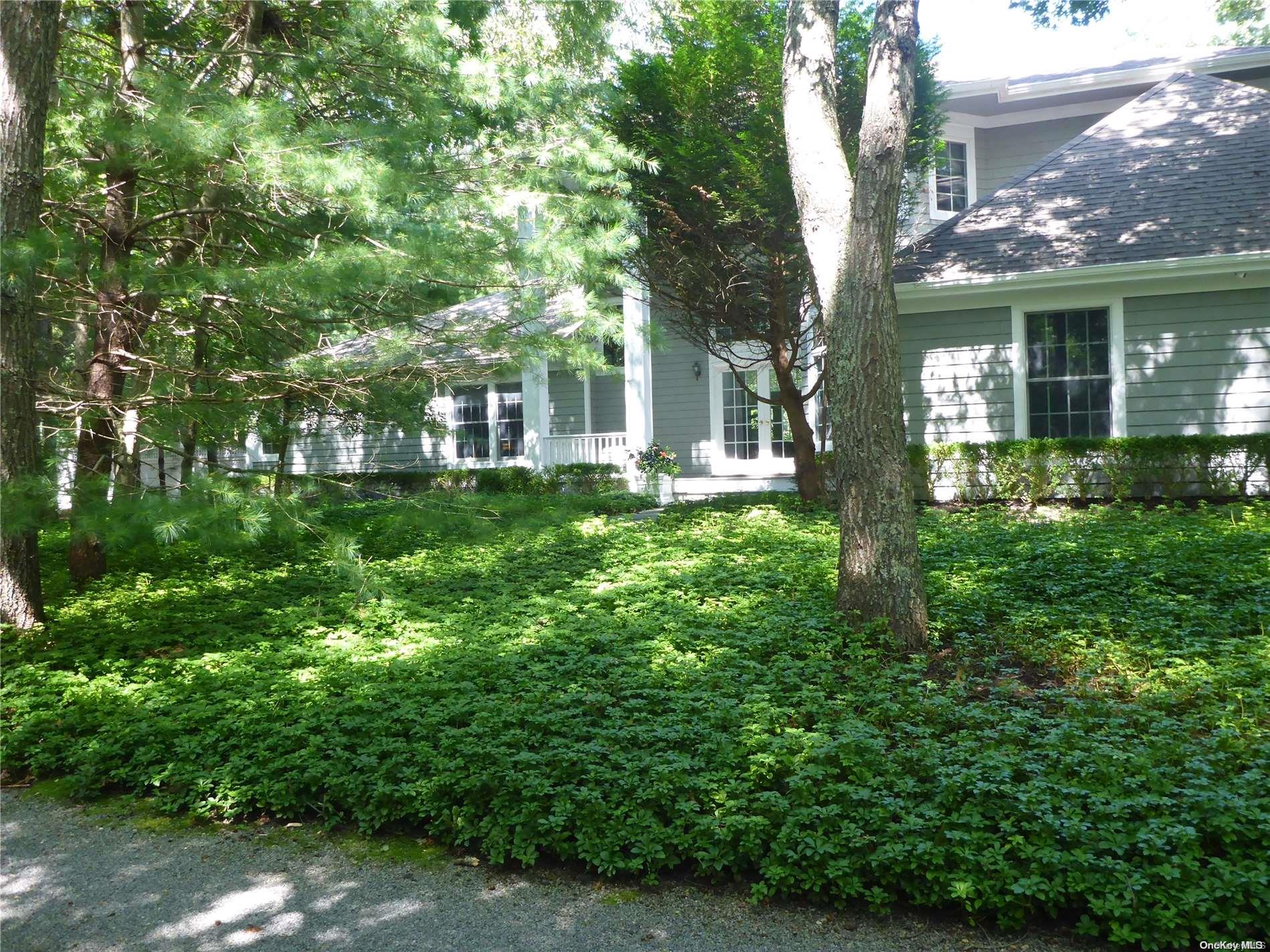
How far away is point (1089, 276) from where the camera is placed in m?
11.6

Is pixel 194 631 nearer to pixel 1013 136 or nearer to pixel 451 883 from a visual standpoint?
pixel 451 883

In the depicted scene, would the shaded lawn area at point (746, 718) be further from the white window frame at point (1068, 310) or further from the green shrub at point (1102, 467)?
the white window frame at point (1068, 310)

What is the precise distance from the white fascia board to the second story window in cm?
583

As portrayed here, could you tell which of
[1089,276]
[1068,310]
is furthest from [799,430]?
[1089,276]

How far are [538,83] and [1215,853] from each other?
913 centimetres

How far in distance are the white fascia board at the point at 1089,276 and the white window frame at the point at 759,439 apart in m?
3.87

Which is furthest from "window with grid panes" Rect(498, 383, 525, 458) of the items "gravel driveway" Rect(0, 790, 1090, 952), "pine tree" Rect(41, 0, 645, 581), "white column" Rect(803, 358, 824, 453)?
"gravel driveway" Rect(0, 790, 1090, 952)

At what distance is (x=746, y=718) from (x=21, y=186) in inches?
226

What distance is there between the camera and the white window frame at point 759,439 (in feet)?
54.3

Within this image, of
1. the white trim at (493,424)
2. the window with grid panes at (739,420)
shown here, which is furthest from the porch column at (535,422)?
the window with grid panes at (739,420)

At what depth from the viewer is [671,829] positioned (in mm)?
3643

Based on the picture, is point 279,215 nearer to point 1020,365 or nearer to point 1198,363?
point 1020,365

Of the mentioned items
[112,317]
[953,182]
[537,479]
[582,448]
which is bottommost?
[537,479]

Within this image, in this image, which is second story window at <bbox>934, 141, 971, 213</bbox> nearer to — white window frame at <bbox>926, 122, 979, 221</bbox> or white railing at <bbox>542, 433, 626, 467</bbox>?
white window frame at <bbox>926, 122, 979, 221</bbox>
